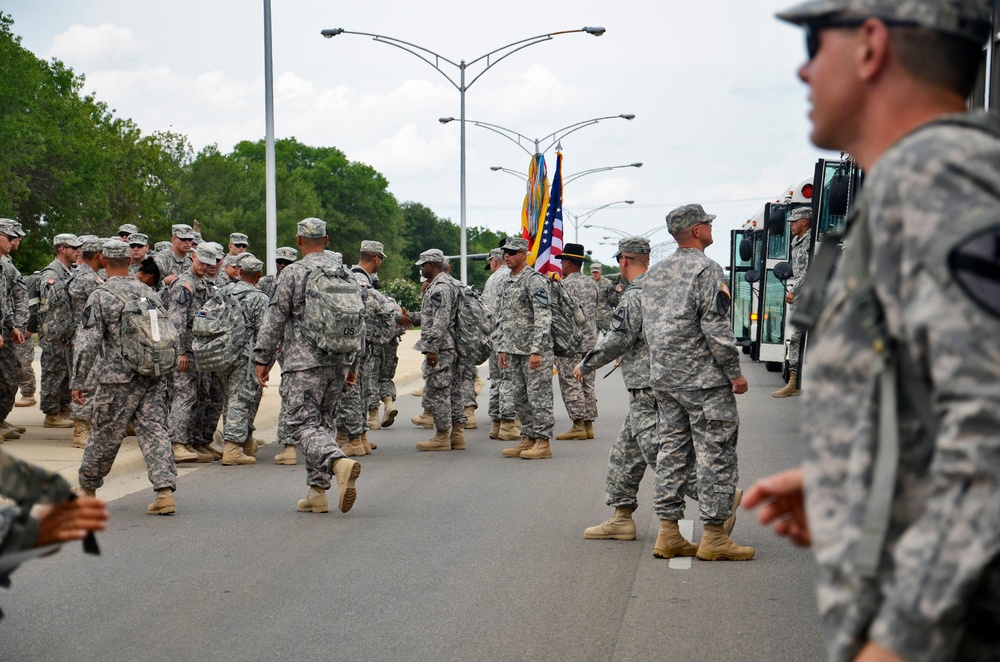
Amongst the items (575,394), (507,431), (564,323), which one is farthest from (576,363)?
(564,323)

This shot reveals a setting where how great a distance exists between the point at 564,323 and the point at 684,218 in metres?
5.88

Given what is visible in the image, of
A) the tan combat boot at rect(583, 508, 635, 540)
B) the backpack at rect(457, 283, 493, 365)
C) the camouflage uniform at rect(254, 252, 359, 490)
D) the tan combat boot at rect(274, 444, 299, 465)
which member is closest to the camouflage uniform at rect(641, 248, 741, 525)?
the tan combat boot at rect(583, 508, 635, 540)

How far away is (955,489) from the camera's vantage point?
71.6 inches

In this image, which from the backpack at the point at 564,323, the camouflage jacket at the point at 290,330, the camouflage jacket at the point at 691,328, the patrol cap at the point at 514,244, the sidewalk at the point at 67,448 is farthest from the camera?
the backpack at the point at 564,323

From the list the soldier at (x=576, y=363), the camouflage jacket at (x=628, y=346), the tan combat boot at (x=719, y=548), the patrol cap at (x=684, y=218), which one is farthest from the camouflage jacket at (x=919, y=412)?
the soldier at (x=576, y=363)

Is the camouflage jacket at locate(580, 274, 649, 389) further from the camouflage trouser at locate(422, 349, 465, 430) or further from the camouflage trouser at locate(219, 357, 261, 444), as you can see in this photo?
the camouflage trouser at locate(422, 349, 465, 430)

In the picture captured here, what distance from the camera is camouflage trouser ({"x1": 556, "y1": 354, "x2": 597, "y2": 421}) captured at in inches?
583

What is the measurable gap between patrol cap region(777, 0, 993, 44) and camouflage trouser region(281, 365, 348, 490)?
25.6ft

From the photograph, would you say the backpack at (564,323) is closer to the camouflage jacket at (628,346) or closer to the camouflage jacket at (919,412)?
the camouflage jacket at (628,346)

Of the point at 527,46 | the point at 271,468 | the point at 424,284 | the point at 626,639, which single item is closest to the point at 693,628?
the point at 626,639

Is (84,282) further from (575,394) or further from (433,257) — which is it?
(575,394)

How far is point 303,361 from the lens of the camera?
1005 cm

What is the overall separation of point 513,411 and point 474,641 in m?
8.67

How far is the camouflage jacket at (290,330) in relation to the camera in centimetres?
1006
